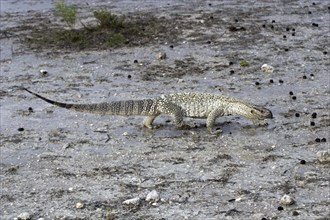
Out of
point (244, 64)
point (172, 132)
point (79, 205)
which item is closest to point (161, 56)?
point (244, 64)

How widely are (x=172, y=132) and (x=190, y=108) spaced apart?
45cm

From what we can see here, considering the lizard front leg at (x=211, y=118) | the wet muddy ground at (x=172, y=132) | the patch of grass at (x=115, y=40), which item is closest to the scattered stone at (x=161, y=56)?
the wet muddy ground at (x=172, y=132)

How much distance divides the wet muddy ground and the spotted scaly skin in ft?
0.74

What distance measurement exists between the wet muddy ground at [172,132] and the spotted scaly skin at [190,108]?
0.74 feet

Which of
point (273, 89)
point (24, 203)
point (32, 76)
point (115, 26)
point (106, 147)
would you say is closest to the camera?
point (24, 203)

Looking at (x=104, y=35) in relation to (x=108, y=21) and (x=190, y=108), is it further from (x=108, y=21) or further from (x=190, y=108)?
(x=190, y=108)

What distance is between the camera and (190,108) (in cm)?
1105

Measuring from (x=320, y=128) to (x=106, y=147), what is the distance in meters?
3.19

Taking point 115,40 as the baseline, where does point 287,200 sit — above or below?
below

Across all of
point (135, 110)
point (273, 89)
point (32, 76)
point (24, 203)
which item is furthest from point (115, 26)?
point (24, 203)

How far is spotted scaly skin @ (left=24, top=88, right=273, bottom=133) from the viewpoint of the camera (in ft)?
35.8

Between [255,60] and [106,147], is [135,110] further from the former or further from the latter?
[255,60]

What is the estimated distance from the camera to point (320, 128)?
1084cm

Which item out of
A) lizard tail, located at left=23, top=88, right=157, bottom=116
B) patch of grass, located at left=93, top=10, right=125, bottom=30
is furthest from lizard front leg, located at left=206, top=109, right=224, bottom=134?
patch of grass, located at left=93, top=10, right=125, bottom=30
